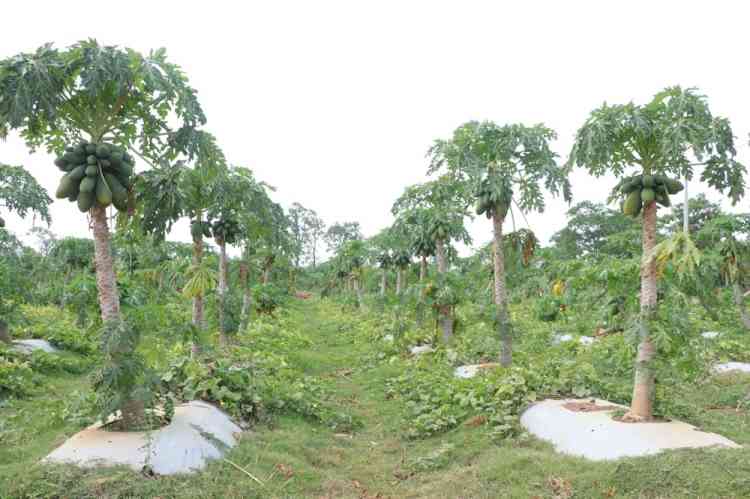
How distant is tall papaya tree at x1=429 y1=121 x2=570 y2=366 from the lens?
1202cm

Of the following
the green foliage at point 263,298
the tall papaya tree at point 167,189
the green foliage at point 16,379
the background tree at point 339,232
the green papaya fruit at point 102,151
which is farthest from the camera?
the background tree at point 339,232

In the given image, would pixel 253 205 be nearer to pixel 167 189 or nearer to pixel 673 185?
pixel 167 189

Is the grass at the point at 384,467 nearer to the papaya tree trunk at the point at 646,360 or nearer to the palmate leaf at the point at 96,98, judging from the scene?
the papaya tree trunk at the point at 646,360

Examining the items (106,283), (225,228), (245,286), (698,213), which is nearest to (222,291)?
(225,228)

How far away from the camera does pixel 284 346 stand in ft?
62.2

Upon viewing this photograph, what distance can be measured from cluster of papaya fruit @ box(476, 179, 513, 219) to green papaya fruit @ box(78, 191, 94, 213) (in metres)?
7.59

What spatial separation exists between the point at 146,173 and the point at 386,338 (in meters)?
13.8

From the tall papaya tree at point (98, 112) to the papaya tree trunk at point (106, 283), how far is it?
0.5 inches

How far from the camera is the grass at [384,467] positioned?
593cm

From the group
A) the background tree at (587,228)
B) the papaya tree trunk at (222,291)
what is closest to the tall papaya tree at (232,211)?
the papaya tree trunk at (222,291)

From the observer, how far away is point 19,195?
14508mm

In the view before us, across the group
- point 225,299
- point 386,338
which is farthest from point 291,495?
point 386,338

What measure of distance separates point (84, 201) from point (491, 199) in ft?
25.2

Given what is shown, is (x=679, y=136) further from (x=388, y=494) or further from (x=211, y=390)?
(x=211, y=390)
